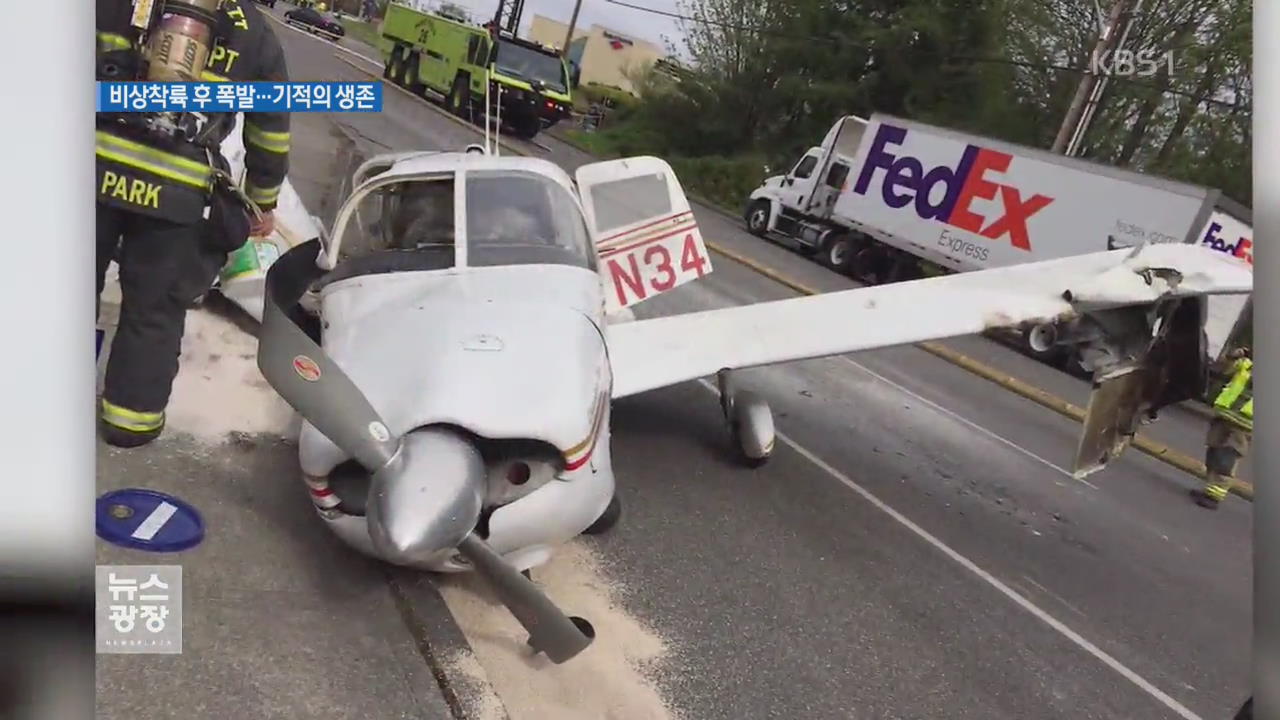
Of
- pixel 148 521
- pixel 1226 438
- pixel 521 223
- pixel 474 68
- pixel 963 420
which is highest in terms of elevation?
pixel 474 68

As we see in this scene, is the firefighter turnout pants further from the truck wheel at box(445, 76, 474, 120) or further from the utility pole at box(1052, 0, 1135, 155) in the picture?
the utility pole at box(1052, 0, 1135, 155)

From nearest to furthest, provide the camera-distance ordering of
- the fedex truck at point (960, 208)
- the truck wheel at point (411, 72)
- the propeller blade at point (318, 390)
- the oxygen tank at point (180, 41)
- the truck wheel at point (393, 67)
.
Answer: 1. the oxygen tank at point (180, 41)
2. the propeller blade at point (318, 390)
3. the truck wheel at point (393, 67)
4. the truck wheel at point (411, 72)
5. the fedex truck at point (960, 208)

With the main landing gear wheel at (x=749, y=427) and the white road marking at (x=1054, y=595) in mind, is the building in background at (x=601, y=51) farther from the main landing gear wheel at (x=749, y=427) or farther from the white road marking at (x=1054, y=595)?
the white road marking at (x=1054, y=595)

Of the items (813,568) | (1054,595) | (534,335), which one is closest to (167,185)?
(534,335)

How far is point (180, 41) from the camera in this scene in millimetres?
2186

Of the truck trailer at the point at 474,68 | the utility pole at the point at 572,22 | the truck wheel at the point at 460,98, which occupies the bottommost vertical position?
the truck wheel at the point at 460,98

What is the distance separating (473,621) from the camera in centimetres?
312

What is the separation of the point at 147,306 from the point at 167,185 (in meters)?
0.66

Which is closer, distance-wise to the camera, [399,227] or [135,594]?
[135,594]

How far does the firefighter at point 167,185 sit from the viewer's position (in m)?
2.17
